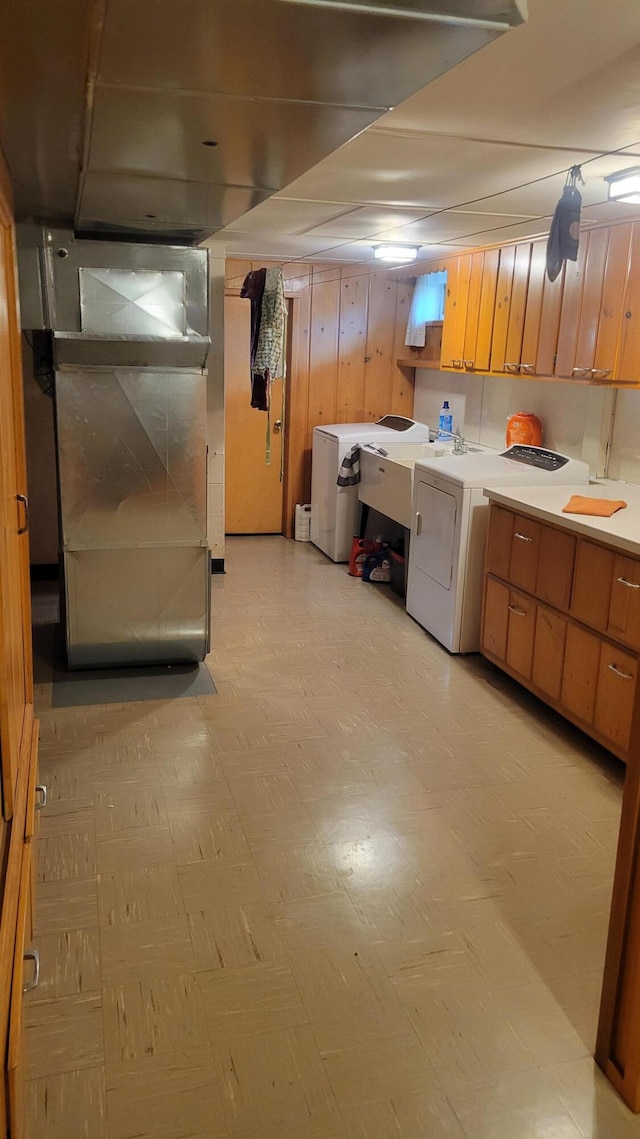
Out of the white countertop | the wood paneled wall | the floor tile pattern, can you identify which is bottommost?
the floor tile pattern

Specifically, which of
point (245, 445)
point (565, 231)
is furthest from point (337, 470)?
point (565, 231)

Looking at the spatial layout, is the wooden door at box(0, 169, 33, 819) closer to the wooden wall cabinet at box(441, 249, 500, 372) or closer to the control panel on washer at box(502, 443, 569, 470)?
the control panel on washer at box(502, 443, 569, 470)

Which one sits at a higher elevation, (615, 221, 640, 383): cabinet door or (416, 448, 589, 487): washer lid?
(615, 221, 640, 383): cabinet door

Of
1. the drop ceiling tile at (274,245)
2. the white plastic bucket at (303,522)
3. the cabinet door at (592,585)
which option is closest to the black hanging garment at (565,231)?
the cabinet door at (592,585)

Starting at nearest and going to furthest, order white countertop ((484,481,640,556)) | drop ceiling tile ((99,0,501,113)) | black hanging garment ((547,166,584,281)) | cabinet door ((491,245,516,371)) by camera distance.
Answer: drop ceiling tile ((99,0,501,113))
black hanging garment ((547,166,584,281))
white countertop ((484,481,640,556))
cabinet door ((491,245,516,371))

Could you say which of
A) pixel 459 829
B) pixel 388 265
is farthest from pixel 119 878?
pixel 388 265

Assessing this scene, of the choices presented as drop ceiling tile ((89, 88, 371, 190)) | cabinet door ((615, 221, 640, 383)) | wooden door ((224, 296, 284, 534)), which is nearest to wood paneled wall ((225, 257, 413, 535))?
wooden door ((224, 296, 284, 534))

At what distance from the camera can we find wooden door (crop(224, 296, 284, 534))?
6.61 metres

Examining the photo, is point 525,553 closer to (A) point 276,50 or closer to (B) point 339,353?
(A) point 276,50

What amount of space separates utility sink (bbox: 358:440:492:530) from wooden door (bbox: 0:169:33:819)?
9.37 feet

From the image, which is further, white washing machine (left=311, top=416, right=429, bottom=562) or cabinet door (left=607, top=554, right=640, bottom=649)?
white washing machine (left=311, top=416, right=429, bottom=562)

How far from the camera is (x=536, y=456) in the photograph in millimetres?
4770

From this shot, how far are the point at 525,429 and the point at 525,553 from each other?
155cm

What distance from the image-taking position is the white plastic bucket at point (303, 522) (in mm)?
6840
